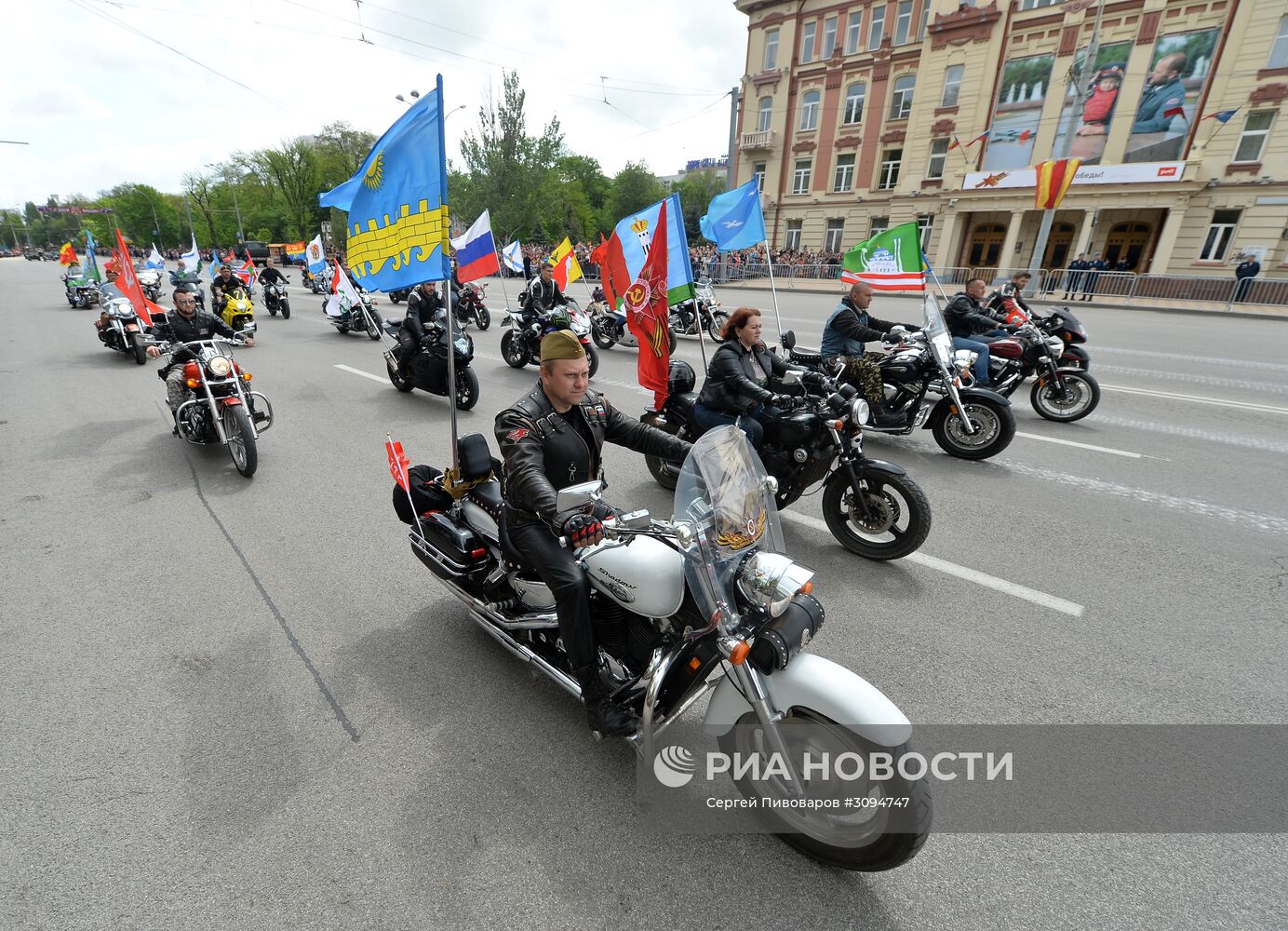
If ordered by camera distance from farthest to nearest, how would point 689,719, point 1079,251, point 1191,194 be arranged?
point 1079,251 < point 1191,194 < point 689,719

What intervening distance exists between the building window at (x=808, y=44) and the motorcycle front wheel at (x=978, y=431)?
40.2m

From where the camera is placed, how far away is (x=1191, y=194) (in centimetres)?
2595

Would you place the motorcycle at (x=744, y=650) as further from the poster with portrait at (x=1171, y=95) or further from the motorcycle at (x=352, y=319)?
Answer: the poster with portrait at (x=1171, y=95)

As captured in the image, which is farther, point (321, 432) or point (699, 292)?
point (699, 292)

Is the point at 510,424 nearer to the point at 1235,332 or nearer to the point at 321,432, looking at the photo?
the point at 321,432

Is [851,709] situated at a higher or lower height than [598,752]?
higher

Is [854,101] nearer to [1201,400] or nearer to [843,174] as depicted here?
[843,174]

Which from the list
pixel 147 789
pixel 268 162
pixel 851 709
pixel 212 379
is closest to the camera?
pixel 851 709

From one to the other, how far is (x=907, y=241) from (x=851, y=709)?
6.52m

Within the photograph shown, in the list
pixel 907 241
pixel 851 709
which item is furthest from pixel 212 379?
pixel 907 241

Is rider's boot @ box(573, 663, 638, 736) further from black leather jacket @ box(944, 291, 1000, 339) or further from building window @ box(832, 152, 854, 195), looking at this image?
building window @ box(832, 152, 854, 195)

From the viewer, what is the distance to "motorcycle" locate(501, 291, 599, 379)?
34.3ft

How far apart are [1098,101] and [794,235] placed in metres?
16.2

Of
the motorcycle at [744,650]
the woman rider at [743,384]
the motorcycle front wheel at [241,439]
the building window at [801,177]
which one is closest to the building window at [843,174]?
the building window at [801,177]
